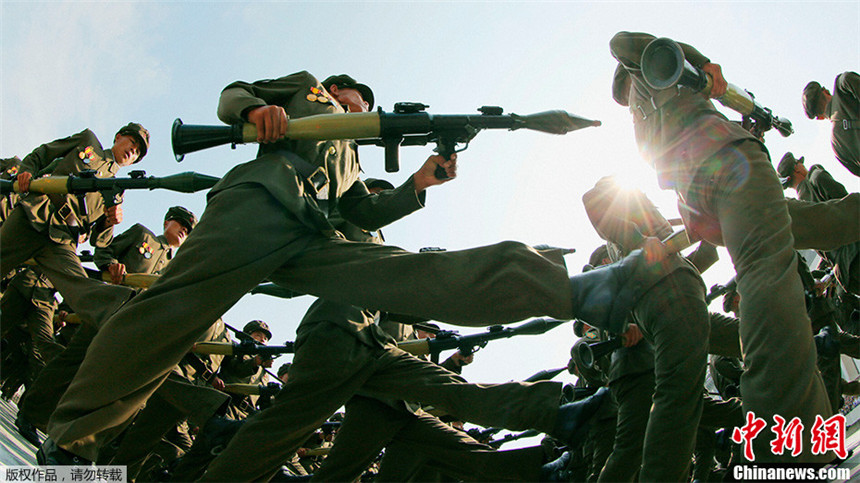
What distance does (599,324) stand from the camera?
8.54ft

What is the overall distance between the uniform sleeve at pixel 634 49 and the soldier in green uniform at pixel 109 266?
4689 millimetres

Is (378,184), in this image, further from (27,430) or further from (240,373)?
(27,430)

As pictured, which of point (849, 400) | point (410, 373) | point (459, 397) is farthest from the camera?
point (849, 400)

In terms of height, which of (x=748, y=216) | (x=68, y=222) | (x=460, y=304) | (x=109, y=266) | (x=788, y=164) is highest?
(x=788, y=164)

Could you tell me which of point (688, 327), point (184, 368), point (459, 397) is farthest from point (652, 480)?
point (184, 368)

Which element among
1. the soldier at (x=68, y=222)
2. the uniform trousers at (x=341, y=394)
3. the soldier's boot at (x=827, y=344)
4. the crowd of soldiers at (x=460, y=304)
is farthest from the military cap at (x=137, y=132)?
the soldier's boot at (x=827, y=344)

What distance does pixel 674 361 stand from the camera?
3250 mm

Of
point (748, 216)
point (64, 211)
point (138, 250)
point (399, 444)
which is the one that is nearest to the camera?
point (748, 216)

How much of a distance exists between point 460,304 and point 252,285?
99 centimetres

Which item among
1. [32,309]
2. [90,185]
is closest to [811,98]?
[90,185]

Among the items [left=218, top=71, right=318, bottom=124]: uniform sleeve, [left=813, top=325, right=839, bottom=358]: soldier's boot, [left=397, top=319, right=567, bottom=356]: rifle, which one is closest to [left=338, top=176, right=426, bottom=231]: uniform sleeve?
[left=218, top=71, right=318, bottom=124]: uniform sleeve

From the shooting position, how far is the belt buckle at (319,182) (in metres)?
3.40

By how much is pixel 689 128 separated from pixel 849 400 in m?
10.5

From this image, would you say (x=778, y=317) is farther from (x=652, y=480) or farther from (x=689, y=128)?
(x=689, y=128)
